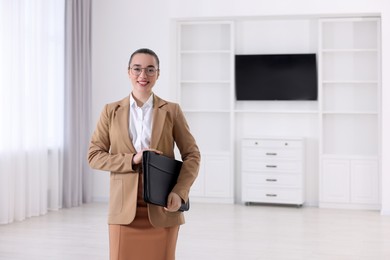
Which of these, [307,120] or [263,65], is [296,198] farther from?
Answer: [263,65]

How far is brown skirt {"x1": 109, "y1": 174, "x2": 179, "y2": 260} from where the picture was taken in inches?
84.7

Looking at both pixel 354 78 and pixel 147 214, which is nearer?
pixel 147 214

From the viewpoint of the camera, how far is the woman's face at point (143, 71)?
2.17 m

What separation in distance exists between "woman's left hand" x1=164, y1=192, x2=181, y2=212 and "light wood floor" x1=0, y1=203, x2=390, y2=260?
264 centimetres

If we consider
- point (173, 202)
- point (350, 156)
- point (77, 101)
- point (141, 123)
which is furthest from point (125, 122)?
point (350, 156)

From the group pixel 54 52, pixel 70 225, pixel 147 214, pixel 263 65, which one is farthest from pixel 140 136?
pixel 263 65

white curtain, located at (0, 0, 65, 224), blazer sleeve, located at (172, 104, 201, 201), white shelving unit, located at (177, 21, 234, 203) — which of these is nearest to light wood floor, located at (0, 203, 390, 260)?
white curtain, located at (0, 0, 65, 224)

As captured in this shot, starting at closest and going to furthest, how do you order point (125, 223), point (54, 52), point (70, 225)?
1. point (125, 223)
2. point (70, 225)
3. point (54, 52)

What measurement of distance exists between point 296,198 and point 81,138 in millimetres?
2823

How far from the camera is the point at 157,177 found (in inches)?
82.3

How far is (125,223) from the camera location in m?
2.13

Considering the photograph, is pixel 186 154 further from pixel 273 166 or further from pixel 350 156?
pixel 350 156

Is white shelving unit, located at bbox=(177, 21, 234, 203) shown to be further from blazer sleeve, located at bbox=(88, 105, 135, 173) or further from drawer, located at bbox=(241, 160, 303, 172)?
blazer sleeve, located at bbox=(88, 105, 135, 173)

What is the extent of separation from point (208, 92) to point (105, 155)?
19.2ft
